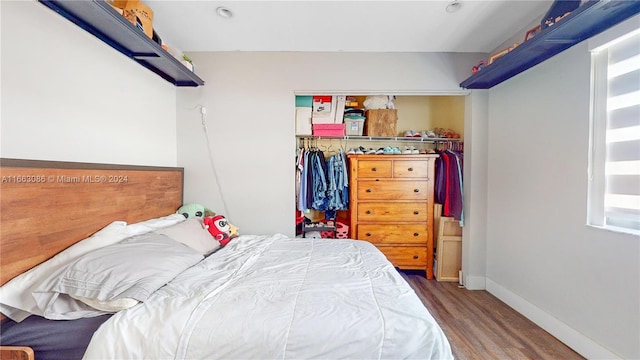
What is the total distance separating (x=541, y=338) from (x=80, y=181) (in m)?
3.22

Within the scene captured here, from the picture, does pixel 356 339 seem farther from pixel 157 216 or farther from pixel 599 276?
pixel 157 216

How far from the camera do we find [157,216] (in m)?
2.08

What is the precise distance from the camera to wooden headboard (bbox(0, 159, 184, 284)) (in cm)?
107

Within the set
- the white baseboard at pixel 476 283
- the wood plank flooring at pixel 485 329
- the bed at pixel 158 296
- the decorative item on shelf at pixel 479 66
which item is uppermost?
the decorative item on shelf at pixel 479 66

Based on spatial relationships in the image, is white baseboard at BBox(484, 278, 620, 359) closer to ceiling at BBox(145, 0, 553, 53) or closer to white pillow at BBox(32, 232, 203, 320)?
ceiling at BBox(145, 0, 553, 53)

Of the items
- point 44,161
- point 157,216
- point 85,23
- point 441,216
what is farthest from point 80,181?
A: point 441,216

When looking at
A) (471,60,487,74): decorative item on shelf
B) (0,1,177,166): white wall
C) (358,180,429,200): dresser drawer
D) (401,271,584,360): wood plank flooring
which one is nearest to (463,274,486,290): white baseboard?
(401,271,584,360): wood plank flooring

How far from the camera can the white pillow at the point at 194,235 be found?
167 cm

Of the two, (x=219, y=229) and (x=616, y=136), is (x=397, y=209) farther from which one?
(x=219, y=229)

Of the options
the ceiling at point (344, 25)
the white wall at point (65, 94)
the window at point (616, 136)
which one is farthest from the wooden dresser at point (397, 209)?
the white wall at point (65, 94)

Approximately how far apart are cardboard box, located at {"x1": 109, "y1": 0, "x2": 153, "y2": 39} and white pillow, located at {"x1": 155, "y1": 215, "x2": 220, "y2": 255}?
55.1 inches

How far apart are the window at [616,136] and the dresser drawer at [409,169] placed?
4.34ft

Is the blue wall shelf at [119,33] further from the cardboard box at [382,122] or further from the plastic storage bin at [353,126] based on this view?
the cardboard box at [382,122]

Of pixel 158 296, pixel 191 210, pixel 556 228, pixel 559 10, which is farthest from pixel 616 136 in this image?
pixel 191 210
